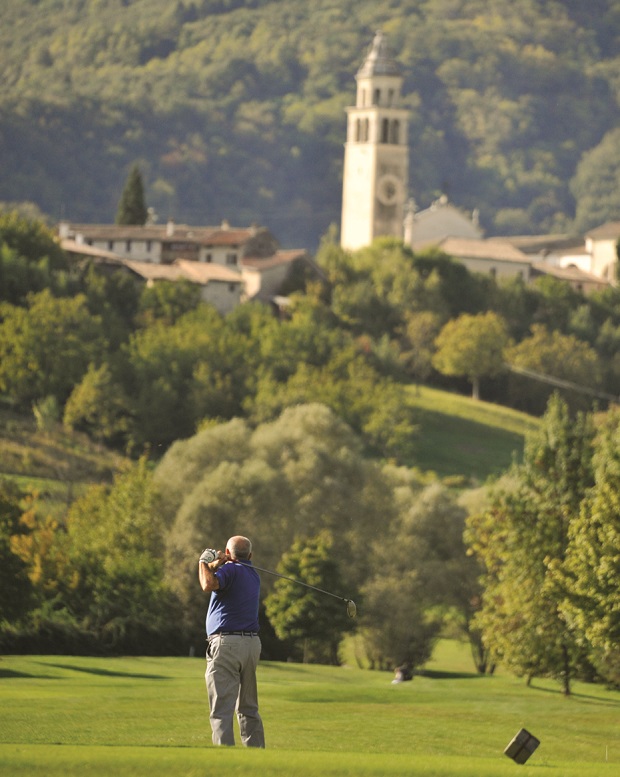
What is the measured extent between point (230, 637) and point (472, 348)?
82.2 m

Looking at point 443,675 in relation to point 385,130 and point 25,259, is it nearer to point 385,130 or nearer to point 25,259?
point 25,259

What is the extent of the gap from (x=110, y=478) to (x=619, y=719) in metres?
44.6

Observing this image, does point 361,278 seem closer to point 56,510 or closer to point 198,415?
point 198,415

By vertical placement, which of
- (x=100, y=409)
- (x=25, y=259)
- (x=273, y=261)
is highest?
(x=273, y=261)

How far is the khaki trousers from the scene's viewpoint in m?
19.2

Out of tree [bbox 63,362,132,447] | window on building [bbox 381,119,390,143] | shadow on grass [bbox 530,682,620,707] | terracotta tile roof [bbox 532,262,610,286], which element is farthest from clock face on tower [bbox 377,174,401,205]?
shadow on grass [bbox 530,682,620,707]

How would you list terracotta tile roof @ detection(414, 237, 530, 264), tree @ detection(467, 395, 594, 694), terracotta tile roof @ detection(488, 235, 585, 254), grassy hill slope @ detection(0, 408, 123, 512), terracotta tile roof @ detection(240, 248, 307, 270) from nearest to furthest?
tree @ detection(467, 395, 594, 694)
grassy hill slope @ detection(0, 408, 123, 512)
terracotta tile roof @ detection(240, 248, 307, 270)
terracotta tile roof @ detection(414, 237, 530, 264)
terracotta tile roof @ detection(488, 235, 585, 254)

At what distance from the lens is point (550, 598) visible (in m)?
39.1

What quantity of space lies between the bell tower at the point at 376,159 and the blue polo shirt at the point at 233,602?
10773cm

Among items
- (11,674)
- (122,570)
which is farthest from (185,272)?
(11,674)

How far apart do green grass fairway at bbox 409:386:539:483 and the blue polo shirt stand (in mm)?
62312

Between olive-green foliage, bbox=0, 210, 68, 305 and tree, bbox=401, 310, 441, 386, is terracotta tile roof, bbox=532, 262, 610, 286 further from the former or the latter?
olive-green foliage, bbox=0, 210, 68, 305

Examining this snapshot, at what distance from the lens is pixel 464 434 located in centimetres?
9256

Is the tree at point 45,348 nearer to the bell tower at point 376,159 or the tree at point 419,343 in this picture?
the tree at point 419,343
